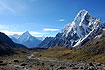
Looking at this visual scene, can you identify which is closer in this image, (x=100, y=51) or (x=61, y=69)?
(x=61, y=69)

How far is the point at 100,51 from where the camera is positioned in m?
171

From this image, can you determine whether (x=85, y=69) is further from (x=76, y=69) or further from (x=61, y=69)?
(x=61, y=69)

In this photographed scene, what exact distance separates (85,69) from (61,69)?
1137 cm

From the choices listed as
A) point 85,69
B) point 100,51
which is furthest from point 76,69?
point 100,51

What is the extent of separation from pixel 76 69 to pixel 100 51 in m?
112

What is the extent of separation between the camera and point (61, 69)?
68.6 metres

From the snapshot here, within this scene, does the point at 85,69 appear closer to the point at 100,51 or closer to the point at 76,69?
the point at 76,69

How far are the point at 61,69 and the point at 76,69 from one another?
24.5 feet

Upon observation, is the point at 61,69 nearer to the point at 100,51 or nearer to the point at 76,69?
the point at 76,69

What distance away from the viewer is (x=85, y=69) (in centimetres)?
6688

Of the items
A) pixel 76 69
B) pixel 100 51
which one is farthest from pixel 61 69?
pixel 100 51

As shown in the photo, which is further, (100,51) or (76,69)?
(100,51)

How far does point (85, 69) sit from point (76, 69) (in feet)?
15.2

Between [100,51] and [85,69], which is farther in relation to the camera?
[100,51]
